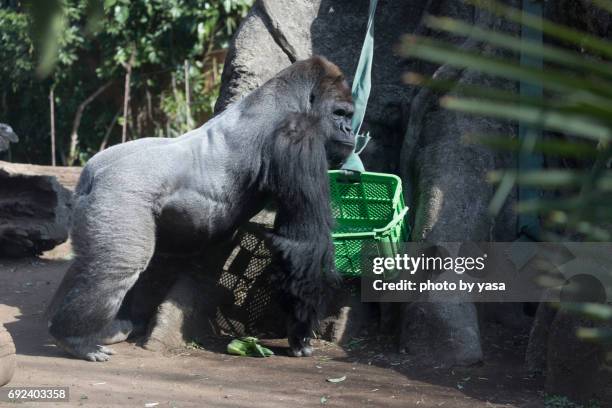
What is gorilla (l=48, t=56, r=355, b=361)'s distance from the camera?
3797mm

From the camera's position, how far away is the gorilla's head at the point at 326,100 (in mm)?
4270

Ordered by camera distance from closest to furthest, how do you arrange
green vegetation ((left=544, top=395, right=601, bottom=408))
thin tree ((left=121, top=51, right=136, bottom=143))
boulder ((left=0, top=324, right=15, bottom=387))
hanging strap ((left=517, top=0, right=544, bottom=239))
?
boulder ((left=0, top=324, right=15, bottom=387)), green vegetation ((left=544, top=395, right=601, bottom=408)), hanging strap ((left=517, top=0, right=544, bottom=239)), thin tree ((left=121, top=51, right=136, bottom=143))

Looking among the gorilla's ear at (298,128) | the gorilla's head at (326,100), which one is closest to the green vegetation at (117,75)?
the gorilla's head at (326,100)

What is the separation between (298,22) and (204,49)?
177 inches

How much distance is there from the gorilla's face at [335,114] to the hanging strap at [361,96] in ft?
0.17

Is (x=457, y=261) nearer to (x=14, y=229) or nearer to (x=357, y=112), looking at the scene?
(x=357, y=112)

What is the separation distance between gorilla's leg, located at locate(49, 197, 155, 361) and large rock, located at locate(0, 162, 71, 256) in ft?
7.10

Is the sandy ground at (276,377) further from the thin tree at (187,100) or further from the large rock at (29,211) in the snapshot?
the thin tree at (187,100)

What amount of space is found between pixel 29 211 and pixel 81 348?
7.75ft

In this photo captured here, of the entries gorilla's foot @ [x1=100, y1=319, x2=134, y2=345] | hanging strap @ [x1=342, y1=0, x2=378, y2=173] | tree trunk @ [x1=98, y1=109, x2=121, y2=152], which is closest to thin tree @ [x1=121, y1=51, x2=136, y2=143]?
tree trunk @ [x1=98, y1=109, x2=121, y2=152]

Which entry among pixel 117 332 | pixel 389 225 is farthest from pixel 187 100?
pixel 389 225

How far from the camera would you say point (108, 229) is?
376 cm

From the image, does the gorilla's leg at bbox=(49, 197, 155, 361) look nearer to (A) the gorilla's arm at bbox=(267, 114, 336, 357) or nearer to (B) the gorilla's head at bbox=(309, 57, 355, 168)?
(A) the gorilla's arm at bbox=(267, 114, 336, 357)

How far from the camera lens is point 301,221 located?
398 cm
